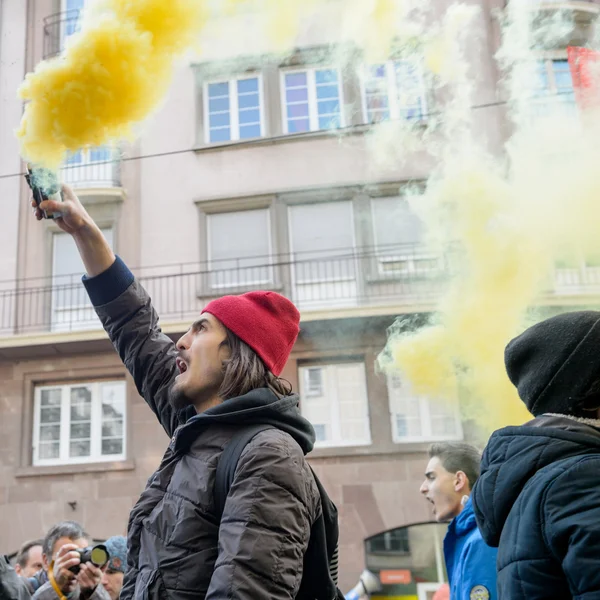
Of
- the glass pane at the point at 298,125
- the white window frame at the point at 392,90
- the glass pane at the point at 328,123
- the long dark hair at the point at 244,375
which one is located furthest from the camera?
the glass pane at the point at 298,125

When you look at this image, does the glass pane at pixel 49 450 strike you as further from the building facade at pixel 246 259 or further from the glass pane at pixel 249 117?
the glass pane at pixel 249 117

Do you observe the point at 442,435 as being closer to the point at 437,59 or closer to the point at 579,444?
the point at 437,59

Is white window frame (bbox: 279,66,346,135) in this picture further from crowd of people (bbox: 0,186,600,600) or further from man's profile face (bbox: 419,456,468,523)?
crowd of people (bbox: 0,186,600,600)

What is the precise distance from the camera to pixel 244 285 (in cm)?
1298

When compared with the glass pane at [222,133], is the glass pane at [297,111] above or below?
above

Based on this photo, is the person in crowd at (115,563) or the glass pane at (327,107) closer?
the person in crowd at (115,563)

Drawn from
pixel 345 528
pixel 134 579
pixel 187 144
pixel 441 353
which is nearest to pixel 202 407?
pixel 134 579

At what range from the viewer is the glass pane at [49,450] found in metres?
12.7

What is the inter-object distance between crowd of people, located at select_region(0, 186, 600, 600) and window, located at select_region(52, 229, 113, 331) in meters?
11.3

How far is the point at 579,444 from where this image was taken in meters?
1.64

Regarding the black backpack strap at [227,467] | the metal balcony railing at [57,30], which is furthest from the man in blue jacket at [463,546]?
the metal balcony railing at [57,30]

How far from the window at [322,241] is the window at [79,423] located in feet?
11.8

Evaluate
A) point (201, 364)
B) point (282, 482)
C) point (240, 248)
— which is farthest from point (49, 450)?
point (282, 482)

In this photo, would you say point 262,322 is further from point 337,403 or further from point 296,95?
point 296,95
